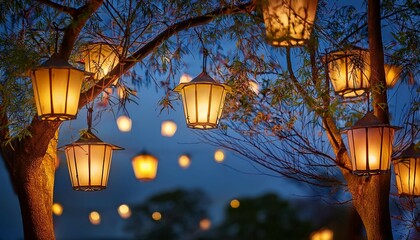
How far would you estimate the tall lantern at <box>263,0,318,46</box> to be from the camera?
10.3ft

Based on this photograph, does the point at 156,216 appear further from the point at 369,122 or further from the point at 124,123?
the point at 369,122

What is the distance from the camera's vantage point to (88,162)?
12.2ft

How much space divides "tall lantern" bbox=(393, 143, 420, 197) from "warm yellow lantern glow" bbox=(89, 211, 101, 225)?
4.17 m

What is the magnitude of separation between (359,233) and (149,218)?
3.49m

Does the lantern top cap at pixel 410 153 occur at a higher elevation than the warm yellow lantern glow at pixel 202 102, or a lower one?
lower

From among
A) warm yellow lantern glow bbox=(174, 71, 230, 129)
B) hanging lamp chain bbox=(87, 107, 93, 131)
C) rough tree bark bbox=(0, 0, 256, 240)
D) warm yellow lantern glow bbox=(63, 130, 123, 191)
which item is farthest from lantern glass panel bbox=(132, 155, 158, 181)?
warm yellow lantern glow bbox=(174, 71, 230, 129)

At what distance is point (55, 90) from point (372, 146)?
66.6 inches

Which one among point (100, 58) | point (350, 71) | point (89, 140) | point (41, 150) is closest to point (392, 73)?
point (350, 71)

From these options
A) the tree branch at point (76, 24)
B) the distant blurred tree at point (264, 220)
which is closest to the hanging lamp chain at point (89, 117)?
the tree branch at point (76, 24)

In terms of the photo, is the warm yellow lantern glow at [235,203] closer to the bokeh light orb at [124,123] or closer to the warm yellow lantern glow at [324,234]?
the warm yellow lantern glow at [324,234]

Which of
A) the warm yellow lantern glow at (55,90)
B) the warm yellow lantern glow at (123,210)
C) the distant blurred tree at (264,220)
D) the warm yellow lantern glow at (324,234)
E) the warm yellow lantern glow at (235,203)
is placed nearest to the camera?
the warm yellow lantern glow at (55,90)

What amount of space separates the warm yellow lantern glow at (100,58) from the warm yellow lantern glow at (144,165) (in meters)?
2.34

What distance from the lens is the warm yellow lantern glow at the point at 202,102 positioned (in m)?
3.55

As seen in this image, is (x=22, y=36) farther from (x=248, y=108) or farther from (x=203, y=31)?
(x=248, y=108)
